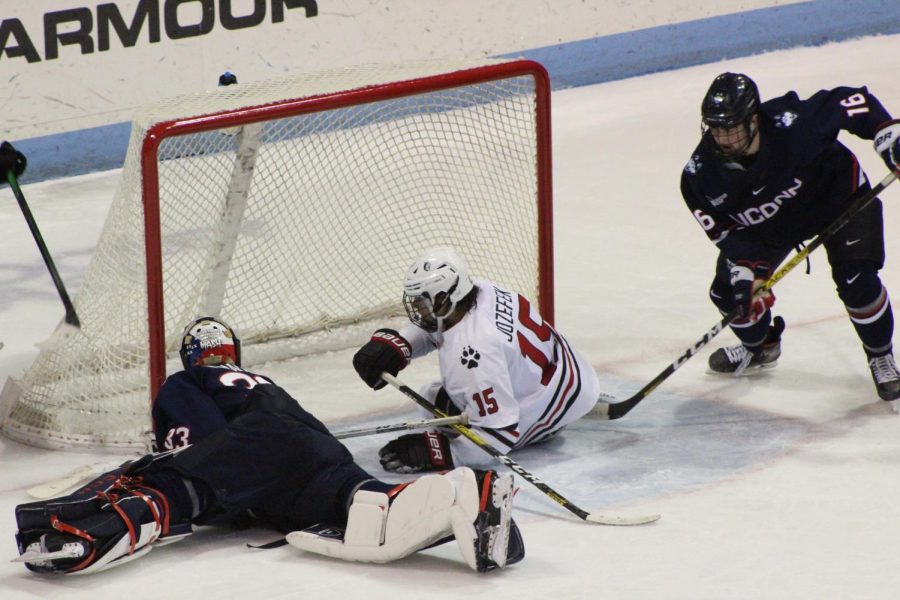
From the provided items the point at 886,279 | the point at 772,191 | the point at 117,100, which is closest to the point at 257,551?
the point at 772,191

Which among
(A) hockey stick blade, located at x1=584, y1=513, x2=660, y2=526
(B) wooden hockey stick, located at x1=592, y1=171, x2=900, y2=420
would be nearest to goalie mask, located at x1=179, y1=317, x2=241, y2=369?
(A) hockey stick blade, located at x1=584, y1=513, x2=660, y2=526

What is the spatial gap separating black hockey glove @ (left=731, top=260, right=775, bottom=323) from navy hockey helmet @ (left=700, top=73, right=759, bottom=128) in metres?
0.47

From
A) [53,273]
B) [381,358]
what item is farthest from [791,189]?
[53,273]

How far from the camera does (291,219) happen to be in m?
5.02

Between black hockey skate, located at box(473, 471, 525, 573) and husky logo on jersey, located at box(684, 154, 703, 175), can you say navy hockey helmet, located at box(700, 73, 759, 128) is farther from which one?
black hockey skate, located at box(473, 471, 525, 573)

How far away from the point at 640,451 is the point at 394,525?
1.01 meters

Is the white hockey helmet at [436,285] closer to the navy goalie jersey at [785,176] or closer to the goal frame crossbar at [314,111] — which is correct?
the goal frame crossbar at [314,111]

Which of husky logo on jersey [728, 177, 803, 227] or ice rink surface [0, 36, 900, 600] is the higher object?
husky logo on jersey [728, 177, 803, 227]

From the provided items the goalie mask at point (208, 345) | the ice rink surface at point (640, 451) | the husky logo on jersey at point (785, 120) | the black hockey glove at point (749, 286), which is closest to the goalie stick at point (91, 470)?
the ice rink surface at point (640, 451)

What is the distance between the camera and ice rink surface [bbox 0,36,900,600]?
11.4ft

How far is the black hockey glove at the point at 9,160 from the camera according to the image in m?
4.69

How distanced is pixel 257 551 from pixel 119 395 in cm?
101

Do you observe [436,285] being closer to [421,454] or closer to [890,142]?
[421,454]

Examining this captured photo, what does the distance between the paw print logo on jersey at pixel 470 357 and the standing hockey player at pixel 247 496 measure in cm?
41
